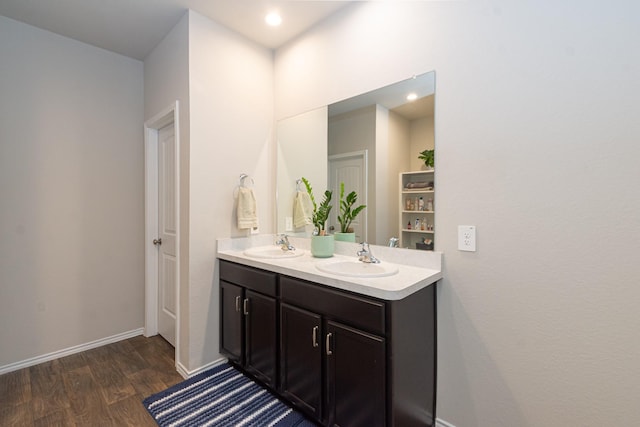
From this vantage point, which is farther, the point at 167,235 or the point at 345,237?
the point at 167,235

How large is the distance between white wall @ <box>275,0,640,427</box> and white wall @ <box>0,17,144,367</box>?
8.40ft

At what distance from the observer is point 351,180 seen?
6.57 feet

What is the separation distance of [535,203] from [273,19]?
2106 mm

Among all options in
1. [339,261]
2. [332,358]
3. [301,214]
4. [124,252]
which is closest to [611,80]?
[339,261]

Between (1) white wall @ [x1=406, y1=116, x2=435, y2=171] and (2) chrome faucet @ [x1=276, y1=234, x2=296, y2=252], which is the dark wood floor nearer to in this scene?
(2) chrome faucet @ [x1=276, y1=234, x2=296, y2=252]

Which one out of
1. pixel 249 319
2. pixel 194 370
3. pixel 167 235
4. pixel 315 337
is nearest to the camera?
pixel 315 337

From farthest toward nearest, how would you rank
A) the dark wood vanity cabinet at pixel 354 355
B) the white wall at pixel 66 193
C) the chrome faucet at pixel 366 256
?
the white wall at pixel 66 193 < the chrome faucet at pixel 366 256 < the dark wood vanity cabinet at pixel 354 355

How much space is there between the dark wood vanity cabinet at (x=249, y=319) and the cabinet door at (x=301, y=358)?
10cm

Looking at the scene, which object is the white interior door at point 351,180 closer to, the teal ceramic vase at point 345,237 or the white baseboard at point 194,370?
the teal ceramic vase at point 345,237

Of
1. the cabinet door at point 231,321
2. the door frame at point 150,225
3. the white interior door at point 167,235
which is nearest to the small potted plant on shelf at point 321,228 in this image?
the cabinet door at point 231,321

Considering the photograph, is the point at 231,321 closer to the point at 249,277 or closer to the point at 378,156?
the point at 249,277

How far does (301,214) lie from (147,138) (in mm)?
1673

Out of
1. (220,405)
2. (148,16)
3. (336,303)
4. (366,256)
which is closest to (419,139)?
(366,256)

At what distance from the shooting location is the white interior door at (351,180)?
6.36 ft
